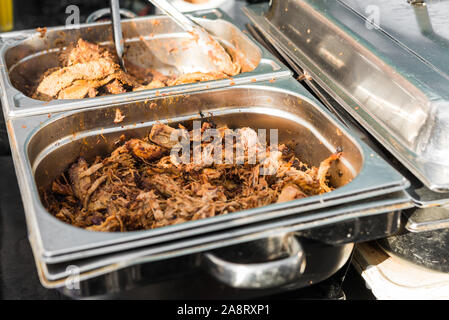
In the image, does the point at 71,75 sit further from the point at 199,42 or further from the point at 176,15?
the point at 199,42

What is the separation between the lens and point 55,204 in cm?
137

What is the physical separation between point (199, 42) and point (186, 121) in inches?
27.1

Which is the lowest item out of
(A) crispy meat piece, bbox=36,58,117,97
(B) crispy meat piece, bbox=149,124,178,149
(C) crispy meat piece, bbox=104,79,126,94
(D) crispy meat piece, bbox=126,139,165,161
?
(D) crispy meat piece, bbox=126,139,165,161

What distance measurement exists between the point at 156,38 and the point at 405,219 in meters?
1.52

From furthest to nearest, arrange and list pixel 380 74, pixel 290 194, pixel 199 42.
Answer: pixel 199 42 < pixel 380 74 < pixel 290 194

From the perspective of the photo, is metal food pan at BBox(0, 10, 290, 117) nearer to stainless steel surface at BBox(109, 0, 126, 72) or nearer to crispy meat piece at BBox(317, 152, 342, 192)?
stainless steel surface at BBox(109, 0, 126, 72)

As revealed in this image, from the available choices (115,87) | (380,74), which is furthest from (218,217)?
(115,87)

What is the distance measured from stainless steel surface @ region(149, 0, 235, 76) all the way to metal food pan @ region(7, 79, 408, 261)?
0.42m

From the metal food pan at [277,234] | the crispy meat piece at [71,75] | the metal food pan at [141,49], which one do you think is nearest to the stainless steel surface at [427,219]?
the metal food pan at [277,234]

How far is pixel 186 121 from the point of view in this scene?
1.61 meters

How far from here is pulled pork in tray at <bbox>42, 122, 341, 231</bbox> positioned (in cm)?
125

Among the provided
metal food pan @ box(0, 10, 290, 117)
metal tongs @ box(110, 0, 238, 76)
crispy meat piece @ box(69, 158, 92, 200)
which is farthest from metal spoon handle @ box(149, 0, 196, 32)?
crispy meat piece @ box(69, 158, 92, 200)

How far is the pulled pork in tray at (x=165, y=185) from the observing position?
1.25 m
